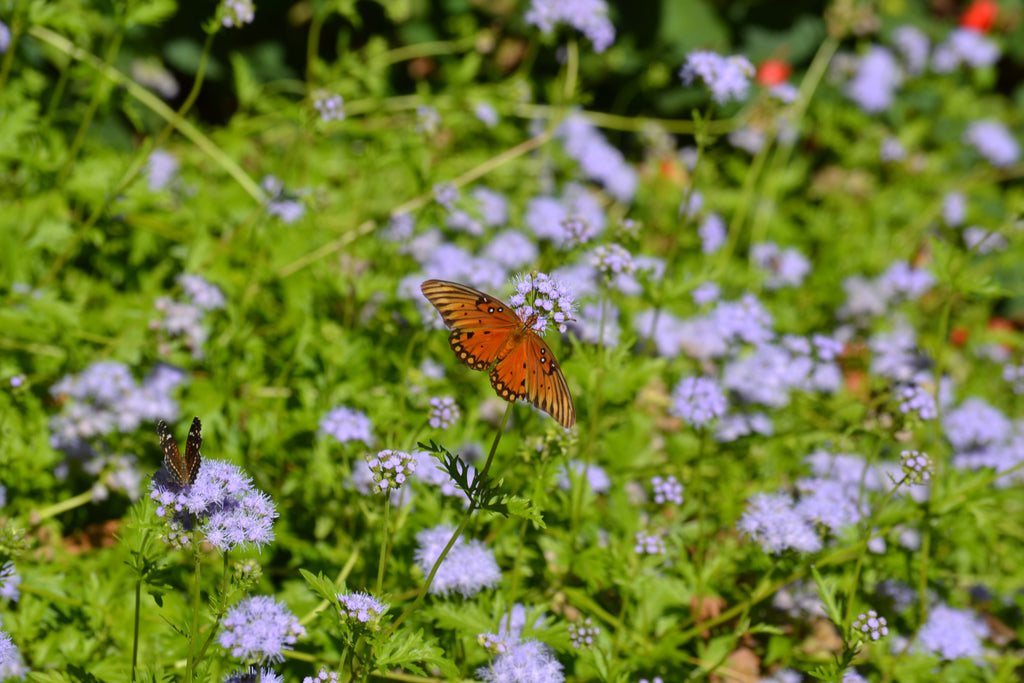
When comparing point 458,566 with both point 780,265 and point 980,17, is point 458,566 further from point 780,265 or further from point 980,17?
point 980,17

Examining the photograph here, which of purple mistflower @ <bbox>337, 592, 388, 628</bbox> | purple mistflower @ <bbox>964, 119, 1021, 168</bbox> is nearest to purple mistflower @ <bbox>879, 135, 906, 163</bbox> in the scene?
purple mistflower @ <bbox>964, 119, 1021, 168</bbox>

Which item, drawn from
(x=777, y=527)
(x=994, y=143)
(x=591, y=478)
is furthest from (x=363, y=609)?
(x=994, y=143)

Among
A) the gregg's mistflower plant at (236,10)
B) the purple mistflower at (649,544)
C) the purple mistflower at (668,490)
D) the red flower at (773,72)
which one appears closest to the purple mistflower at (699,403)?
Answer: the purple mistflower at (668,490)

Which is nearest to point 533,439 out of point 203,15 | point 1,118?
point 1,118

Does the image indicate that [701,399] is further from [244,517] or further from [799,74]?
[799,74]

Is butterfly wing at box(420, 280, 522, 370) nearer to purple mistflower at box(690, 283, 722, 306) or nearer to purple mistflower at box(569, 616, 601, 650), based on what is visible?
purple mistflower at box(569, 616, 601, 650)

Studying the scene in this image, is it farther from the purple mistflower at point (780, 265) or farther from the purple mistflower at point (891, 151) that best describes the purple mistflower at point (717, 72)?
the purple mistflower at point (891, 151)
